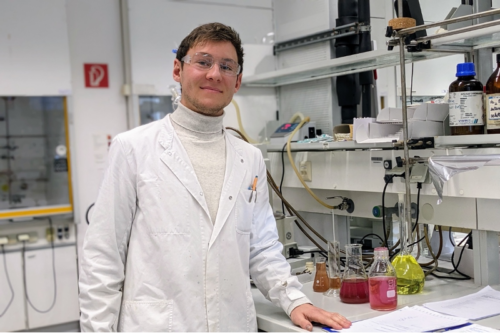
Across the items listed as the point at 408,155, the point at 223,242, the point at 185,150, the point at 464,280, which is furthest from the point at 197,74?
the point at 464,280

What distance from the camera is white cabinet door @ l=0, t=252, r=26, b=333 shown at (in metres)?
3.13

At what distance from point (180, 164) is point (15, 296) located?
2.25m

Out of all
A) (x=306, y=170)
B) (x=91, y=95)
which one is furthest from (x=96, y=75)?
(x=306, y=170)

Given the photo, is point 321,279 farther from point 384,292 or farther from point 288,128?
point 288,128

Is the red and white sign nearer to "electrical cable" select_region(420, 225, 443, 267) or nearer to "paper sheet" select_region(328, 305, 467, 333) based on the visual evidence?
"electrical cable" select_region(420, 225, 443, 267)

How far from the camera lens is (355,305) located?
5.16 ft

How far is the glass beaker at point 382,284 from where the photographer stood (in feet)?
4.89

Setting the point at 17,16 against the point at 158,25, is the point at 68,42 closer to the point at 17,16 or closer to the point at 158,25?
the point at 17,16

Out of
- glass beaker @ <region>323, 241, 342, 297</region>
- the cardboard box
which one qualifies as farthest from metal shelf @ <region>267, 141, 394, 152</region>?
glass beaker @ <region>323, 241, 342, 297</region>

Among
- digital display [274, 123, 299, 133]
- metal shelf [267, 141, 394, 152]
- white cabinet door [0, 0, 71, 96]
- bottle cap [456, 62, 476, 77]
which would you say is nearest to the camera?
bottle cap [456, 62, 476, 77]

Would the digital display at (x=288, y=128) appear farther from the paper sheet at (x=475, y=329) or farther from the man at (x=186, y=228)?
the paper sheet at (x=475, y=329)

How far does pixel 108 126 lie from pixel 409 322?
8.53ft

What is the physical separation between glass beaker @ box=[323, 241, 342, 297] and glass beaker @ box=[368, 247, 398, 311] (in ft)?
0.60

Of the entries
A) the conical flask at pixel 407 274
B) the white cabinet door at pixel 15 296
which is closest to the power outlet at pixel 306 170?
the conical flask at pixel 407 274
